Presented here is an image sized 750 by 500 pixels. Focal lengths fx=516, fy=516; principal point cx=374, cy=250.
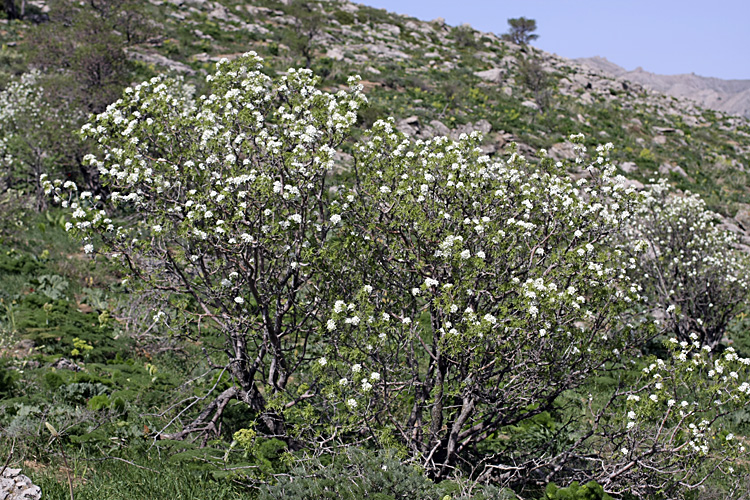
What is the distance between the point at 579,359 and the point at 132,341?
6502 mm

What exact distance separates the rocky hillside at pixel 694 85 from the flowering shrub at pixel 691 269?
117 metres

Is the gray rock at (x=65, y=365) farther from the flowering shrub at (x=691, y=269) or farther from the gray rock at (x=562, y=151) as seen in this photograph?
the gray rock at (x=562, y=151)

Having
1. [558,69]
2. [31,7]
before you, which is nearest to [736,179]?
[558,69]

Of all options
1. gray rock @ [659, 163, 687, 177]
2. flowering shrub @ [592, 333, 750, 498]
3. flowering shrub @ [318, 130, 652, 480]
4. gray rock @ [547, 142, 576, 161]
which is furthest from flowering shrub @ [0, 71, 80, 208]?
gray rock @ [659, 163, 687, 177]

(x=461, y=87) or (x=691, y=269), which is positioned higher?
(x=461, y=87)

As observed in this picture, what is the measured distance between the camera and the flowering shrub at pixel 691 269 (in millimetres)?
10312

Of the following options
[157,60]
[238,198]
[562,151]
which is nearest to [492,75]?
[562,151]

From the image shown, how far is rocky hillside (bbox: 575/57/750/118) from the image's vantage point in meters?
117

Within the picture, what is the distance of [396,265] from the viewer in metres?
5.18

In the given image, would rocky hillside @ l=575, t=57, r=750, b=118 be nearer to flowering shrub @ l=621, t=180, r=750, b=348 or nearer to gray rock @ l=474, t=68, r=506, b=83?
gray rock @ l=474, t=68, r=506, b=83

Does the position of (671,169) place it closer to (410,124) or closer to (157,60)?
(410,124)

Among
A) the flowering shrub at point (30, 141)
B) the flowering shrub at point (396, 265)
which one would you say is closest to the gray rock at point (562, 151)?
the flowering shrub at point (396, 265)

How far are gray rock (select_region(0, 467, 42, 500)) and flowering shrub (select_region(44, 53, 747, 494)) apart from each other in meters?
1.66

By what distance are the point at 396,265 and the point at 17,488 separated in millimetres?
3484
